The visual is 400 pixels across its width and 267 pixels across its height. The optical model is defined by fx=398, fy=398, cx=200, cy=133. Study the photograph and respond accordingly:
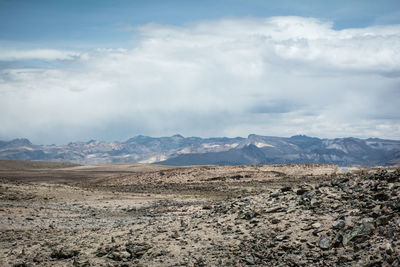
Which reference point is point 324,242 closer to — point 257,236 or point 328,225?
point 328,225

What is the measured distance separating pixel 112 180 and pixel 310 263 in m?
53.8

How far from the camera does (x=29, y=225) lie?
871 inches

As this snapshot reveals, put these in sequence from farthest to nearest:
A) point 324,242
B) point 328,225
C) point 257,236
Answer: point 257,236 < point 328,225 < point 324,242

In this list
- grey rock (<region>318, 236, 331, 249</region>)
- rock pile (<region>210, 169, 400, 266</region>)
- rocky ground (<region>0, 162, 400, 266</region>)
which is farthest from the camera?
grey rock (<region>318, 236, 331, 249</region>)

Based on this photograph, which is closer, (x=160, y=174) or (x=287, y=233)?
(x=287, y=233)

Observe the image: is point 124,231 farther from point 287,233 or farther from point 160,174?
point 160,174

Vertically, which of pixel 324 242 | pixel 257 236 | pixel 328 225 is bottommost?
pixel 257 236

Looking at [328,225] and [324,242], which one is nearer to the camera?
[324,242]

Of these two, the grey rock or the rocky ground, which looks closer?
the rocky ground

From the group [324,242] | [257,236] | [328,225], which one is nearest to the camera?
[324,242]

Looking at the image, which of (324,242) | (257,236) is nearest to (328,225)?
(324,242)

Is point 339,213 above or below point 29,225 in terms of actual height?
above

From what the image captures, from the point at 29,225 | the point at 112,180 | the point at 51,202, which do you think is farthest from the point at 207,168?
the point at 29,225

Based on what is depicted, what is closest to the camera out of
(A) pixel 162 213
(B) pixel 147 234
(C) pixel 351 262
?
(C) pixel 351 262
